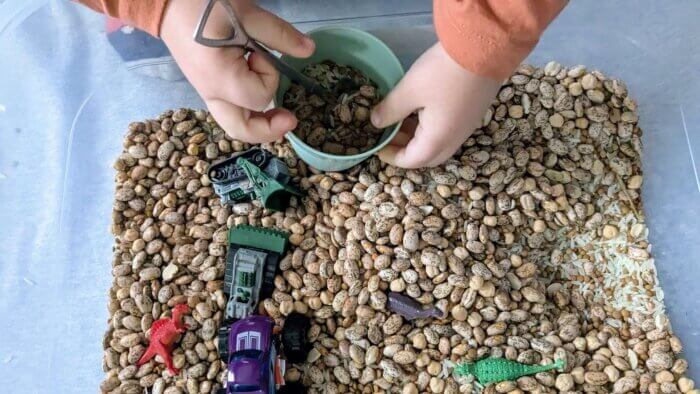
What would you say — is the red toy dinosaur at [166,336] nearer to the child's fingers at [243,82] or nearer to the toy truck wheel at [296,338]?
the toy truck wheel at [296,338]

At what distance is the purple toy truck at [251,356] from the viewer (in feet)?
2.78

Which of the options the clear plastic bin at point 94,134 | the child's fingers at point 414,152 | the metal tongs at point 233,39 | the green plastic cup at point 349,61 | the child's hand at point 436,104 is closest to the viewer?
the metal tongs at point 233,39

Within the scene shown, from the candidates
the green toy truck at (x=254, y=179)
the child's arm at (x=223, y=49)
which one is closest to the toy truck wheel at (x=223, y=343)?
the green toy truck at (x=254, y=179)

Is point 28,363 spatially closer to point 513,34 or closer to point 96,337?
point 96,337

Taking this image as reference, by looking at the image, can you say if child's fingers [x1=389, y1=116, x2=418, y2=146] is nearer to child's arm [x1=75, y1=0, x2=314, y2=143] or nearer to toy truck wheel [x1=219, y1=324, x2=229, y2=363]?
child's arm [x1=75, y1=0, x2=314, y2=143]

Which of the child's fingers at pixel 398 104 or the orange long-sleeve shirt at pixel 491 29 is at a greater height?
the orange long-sleeve shirt at pixel 491 29

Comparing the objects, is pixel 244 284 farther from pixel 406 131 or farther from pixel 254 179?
pixel 406 131

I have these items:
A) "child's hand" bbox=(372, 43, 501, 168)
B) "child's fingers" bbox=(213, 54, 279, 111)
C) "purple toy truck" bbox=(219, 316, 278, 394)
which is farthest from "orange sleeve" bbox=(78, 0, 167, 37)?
"purple toy truck" bbox=(219, 316, 278, 394)

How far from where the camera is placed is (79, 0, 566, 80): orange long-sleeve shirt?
684 mm

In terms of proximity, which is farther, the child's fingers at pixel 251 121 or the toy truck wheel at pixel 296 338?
the toy truck wheel at pixel 296 338

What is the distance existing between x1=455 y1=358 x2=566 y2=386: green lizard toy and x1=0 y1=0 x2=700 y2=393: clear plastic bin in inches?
11.3

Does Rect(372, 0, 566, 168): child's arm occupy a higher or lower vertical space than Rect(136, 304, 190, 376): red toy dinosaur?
higher

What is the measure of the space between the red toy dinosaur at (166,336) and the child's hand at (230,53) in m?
0.36

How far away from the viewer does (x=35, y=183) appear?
118cm
